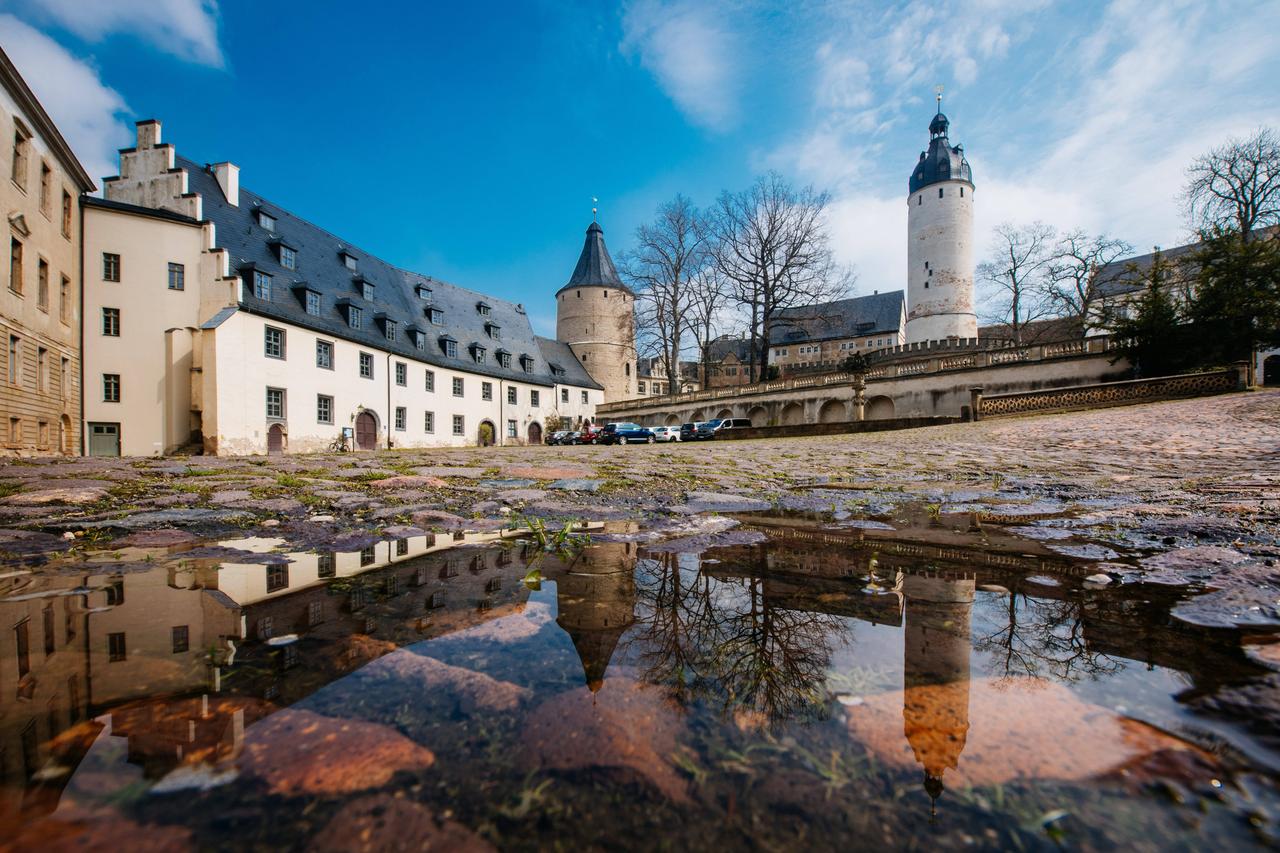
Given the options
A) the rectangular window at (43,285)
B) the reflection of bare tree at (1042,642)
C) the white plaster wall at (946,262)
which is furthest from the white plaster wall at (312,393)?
the white plaster wall at (946,262)

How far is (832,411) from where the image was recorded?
128ft

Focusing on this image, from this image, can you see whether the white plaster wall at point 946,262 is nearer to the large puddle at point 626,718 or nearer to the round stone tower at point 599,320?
the round stone tower at point 599,320

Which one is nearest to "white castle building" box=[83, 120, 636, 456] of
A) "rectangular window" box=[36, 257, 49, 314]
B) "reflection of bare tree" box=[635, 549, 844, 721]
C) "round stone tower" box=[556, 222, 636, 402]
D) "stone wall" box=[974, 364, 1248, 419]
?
"rectangular window" box=[36, 257, 49, 314]

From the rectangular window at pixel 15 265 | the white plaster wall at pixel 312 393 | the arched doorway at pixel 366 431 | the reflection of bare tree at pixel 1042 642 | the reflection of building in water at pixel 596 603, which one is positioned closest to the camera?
the reflection of bare tree at pixel 1042 642

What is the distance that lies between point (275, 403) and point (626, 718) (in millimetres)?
29272

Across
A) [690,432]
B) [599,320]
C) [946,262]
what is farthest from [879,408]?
[599,320]

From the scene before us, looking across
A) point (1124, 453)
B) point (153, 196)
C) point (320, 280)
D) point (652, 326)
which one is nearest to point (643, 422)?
point (652, 326)

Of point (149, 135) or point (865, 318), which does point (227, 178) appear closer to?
point (149, 135)

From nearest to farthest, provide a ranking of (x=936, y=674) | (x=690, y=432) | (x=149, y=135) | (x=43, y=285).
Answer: (x=936, y=674)
(x=43, y=285)
(x=149, y=135)
(x=690, y=432)

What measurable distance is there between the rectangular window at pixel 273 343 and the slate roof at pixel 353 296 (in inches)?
26.3

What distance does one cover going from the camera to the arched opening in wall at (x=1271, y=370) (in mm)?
33672

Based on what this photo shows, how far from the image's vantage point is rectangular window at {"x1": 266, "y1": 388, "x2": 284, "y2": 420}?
81.1 ft

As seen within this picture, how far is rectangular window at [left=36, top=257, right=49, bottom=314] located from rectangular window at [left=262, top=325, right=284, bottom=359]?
22.7ft

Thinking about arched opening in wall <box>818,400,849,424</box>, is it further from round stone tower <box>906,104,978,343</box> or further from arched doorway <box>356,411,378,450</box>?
arched doorway <box>356,411,378,450</box>
